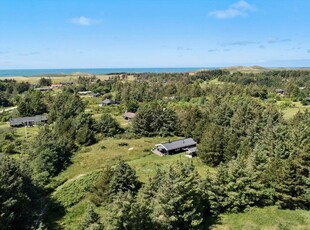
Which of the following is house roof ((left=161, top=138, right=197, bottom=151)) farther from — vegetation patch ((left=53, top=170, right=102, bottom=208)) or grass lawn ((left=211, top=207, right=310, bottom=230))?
grass lawn ((left=211, top=207, right=310, bottom=230))

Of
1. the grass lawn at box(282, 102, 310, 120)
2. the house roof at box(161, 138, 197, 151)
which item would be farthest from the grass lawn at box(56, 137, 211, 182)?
the grass lawn at box(282, 102, 310, 120)

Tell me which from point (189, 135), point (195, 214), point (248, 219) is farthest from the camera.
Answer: point (189, 135)

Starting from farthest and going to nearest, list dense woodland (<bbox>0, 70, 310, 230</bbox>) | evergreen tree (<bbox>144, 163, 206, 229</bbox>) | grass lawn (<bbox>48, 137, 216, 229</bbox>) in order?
grass lawn (<bbox>48, 137, 216, 229</bbox>)
dense woodland (<bbox>0, 70, 310, 230</bbox>)
evergreen tree (<bbox>144, 163, 206, 229</bbox>)

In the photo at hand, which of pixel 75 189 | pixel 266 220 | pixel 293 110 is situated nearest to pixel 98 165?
pixel 75 189

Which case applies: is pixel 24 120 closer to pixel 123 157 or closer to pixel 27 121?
pixel 27 121

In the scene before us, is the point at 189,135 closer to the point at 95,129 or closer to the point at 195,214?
the point at 95,129

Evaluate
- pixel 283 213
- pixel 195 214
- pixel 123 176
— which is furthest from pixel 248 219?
pixel 123 176
